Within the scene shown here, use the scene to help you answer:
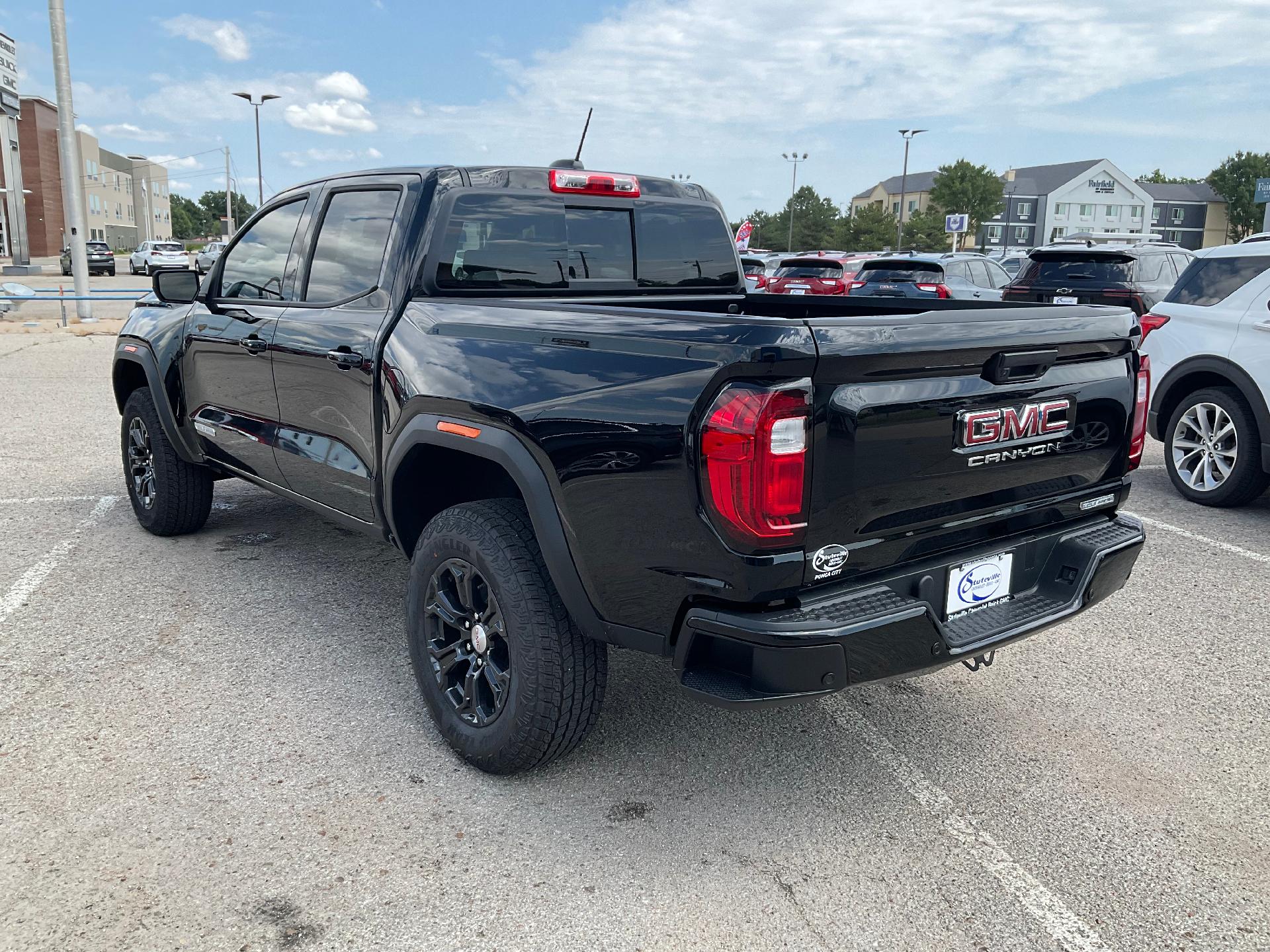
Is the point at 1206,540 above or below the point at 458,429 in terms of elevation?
below

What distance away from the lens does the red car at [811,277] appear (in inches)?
695

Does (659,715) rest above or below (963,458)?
below

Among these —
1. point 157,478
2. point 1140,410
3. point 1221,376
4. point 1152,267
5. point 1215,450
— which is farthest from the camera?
point 1152,267

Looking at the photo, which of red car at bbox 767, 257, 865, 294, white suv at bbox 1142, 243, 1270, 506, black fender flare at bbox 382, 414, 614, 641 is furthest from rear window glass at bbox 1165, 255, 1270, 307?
red car at bbox 767, 257, 865, 294

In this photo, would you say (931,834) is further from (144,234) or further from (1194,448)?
(144,234)

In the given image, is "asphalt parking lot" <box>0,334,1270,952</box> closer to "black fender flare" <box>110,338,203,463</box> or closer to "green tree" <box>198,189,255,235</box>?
"black fender flare" <box>110,338,203,463</box>

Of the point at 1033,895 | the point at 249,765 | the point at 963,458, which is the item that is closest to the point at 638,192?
the point at 963,458

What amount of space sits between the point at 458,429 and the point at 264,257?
208cm

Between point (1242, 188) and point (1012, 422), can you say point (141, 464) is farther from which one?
point (1242, 188)

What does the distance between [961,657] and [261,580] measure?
140 inches

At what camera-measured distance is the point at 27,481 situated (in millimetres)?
6859

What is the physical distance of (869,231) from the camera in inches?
2975

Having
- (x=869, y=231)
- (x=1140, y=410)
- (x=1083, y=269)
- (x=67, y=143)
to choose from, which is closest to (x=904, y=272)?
(x=1083, y=269)

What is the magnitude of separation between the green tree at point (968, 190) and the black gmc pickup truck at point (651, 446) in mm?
80887
